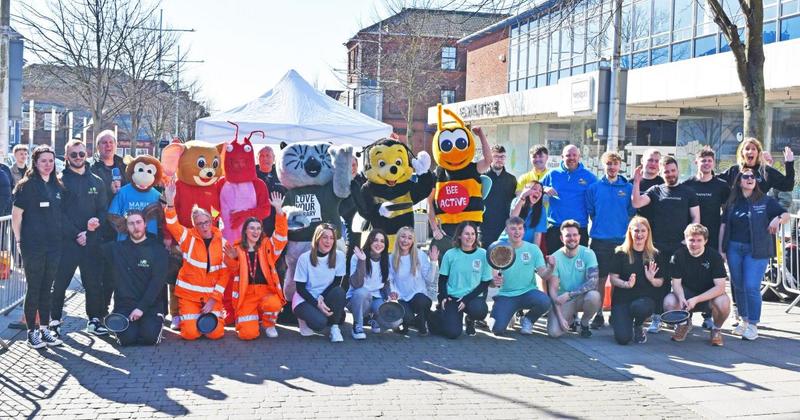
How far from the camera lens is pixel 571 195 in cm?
904

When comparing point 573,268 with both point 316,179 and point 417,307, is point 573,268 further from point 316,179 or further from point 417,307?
point 316,179

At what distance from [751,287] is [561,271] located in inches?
74.1

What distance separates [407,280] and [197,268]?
207 centimetres

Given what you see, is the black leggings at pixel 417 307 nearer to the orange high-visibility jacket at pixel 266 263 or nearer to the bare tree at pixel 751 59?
the orange high-visibility jacket at pixel 266 263

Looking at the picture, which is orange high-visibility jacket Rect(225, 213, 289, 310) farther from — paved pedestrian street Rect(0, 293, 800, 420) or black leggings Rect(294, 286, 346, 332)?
paved pedestrian street Rect(0, 293, 800, 420)

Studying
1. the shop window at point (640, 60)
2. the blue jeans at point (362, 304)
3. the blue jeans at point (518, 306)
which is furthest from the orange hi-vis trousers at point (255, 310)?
the shop window at point (640, 60)

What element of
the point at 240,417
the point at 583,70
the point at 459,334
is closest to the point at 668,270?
the point at 459,334

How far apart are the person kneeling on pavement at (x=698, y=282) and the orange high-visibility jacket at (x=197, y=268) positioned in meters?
4.38

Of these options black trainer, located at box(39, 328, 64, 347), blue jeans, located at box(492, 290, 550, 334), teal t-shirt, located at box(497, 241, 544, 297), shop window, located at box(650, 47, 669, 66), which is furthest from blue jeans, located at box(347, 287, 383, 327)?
shop window, located at box(650, 47, 669, 66)

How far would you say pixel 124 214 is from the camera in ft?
27.0

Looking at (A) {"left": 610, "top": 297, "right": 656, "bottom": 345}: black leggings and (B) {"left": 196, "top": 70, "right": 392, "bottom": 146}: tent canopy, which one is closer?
(A) {"left": 610, "top": 297, "right": 656, "bottom": 345}: black leggings

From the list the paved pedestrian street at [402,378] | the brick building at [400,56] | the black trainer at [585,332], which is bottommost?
the paved pedestrian street at [402,378]

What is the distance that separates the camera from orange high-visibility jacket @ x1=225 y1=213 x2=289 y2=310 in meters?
8.12

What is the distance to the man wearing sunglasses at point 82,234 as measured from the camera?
25.4 feet
